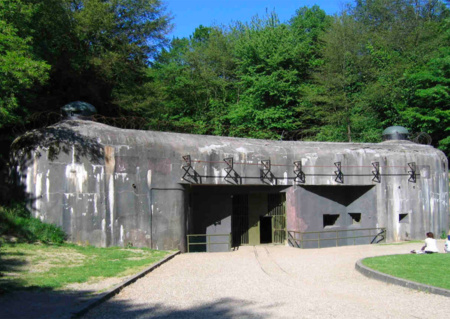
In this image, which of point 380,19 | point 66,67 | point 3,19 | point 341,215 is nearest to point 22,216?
point 3,19

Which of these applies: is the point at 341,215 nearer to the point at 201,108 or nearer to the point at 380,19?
the point at 201,108

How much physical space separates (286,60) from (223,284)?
89.4 feet

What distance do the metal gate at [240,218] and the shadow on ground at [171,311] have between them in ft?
42.7

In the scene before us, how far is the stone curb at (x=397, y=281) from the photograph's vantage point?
8494mm

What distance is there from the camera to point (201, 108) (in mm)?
38531

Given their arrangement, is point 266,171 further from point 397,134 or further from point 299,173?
point 397,134

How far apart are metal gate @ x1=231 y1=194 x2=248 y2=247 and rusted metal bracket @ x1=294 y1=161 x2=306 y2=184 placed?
2655 millimetres

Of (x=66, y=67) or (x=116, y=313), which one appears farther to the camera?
(x=66, y=67)

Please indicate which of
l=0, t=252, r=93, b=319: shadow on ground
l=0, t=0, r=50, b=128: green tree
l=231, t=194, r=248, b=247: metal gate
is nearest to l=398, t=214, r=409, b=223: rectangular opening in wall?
l=231, t=194, r=248, b=247: metal gate

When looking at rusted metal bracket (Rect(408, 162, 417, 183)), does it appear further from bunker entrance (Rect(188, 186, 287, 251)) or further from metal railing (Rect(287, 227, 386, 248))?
bunker entrance (Rect(188, 186, 287, 251))

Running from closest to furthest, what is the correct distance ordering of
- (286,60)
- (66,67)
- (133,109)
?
(66,67)
(133,109)
(286,60)

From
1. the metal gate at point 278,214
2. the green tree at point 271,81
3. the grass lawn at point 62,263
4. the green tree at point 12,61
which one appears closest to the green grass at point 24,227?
the grass lawn at point 62,263

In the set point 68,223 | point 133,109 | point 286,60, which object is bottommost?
point 68,223

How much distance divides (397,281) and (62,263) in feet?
25.8
